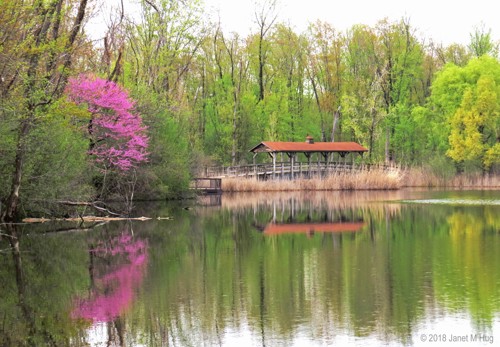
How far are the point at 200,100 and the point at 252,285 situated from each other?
217 ft

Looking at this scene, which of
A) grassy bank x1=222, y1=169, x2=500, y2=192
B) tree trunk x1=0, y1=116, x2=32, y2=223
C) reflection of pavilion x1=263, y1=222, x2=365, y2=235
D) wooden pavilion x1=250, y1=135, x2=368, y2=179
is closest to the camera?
tree trunk x1=0, y1=116, x2=32, y2=223

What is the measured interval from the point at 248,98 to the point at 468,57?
22938mm

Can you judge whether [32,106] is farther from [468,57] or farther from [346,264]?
[468,57]

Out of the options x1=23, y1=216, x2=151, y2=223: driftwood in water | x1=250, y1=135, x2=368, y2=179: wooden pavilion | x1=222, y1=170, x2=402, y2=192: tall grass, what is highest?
x1=250, y1=135, x2=368, y2=179: wooden pavilion

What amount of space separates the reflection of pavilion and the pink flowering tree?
12.9 meters

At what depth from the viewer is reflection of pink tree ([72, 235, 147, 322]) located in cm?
1296

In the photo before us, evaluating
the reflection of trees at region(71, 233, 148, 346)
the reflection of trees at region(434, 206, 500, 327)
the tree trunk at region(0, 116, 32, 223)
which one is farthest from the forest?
the reflection of trees at region(434, 206, 500, 327)

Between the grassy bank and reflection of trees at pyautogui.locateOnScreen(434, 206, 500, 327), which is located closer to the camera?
reflection of trees at pyautogui.locateOnScreen(434, 206, 500, 327)

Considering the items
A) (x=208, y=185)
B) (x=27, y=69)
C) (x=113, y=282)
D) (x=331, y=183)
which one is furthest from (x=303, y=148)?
(x=113, y=282)

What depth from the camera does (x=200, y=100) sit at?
80.5 metres

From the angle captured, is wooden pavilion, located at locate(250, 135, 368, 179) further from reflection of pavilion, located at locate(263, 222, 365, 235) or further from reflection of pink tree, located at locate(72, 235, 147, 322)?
reflection of pink tree, located at locate(72, 235, 147, 322)

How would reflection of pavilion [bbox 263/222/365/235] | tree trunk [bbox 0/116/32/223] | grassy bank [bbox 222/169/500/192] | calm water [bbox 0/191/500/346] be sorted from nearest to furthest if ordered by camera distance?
1. calm water [bbox 0/191/500/346]
2. tree trunk [bbox 0/116/32/223]
3. reflection of pavilion [bbox 263/222/365/235]
4. grassy bank [bbox 222/169/500/192]

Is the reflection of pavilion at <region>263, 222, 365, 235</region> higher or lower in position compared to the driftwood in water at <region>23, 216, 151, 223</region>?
lower

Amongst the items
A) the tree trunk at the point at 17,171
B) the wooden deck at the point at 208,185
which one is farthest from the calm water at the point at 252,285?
the wooden deck at the point at 208,185
